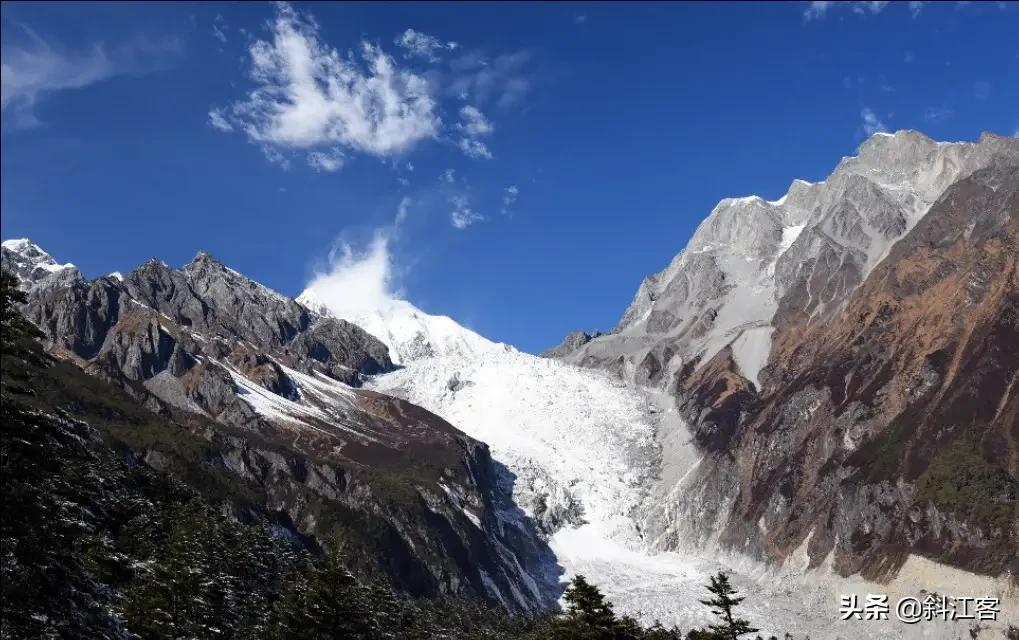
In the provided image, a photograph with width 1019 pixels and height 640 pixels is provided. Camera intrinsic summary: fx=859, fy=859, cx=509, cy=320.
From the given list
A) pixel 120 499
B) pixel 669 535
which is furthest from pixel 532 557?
pixel 120 499

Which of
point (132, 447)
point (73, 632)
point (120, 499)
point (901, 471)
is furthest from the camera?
point (901, 471)

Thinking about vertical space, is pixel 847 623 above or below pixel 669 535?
below

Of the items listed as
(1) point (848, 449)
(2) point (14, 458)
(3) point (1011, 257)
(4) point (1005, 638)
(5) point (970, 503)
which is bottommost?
(4) point (1005, 638)

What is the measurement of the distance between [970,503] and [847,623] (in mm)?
26242

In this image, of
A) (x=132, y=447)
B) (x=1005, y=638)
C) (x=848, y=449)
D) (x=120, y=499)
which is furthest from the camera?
(x=848, y=449)

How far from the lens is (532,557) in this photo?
19850 centimetres

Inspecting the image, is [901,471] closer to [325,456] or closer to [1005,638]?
[1005,638]

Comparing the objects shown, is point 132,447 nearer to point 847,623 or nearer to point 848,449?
point 847,623

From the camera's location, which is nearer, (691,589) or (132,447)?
(132,447)

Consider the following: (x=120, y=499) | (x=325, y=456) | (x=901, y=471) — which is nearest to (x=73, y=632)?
(x=120, y=499)

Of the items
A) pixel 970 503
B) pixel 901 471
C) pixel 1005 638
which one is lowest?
pixel 1005 638

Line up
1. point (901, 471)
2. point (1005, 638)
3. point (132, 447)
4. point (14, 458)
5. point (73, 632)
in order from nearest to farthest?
point (14, 458) → point (73, 632) → point (1005, 638) → point (132, 447) → point (901, 471)

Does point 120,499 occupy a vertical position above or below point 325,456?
below

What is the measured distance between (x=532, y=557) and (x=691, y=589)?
44609 mm
